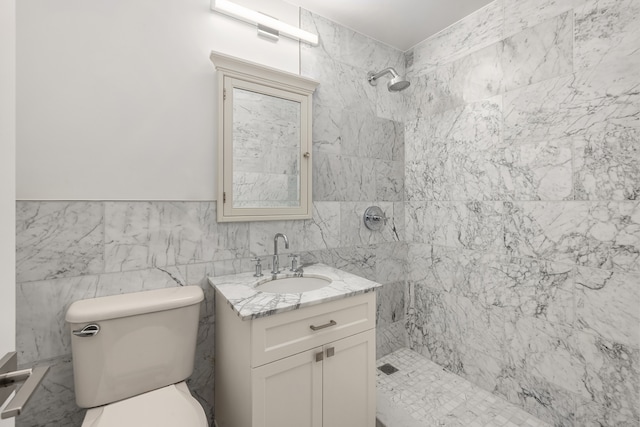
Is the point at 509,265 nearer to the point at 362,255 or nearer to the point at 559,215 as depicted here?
the point at 559,215

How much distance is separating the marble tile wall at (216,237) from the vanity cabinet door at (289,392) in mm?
526

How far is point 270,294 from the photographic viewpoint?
117 centimetres

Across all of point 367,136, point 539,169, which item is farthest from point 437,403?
point 367,136

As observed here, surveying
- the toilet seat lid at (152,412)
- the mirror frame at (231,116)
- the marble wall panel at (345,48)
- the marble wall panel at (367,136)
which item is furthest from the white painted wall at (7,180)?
the marble wall panel at (367,136)

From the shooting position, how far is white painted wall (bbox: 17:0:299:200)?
1.07 meters

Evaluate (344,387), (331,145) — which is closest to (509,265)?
(344,387)

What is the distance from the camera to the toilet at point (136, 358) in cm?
98

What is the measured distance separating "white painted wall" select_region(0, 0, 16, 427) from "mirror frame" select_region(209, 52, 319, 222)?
0.86m

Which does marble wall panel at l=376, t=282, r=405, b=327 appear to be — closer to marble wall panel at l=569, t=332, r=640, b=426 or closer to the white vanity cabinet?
the white vanity cabinet

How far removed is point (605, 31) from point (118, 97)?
2.20 meters

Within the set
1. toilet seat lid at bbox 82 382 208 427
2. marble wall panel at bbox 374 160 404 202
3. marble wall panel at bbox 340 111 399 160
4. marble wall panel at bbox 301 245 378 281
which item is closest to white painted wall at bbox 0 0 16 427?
toilet seat lid at bbox 82 382 208 427

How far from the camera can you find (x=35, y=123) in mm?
1061

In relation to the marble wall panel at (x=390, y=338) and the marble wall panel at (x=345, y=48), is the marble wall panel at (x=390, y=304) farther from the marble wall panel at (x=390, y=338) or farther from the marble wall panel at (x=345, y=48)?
the marble wall panel at (x=345, y=48)

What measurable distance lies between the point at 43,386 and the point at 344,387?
1214mm
